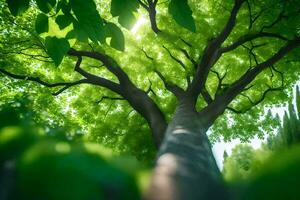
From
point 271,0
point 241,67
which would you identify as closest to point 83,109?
point 241,67

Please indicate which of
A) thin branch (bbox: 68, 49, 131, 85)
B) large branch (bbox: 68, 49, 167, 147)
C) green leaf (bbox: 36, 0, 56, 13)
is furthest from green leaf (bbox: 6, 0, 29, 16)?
thin branch (bbox: 68, 49, 131, 85)

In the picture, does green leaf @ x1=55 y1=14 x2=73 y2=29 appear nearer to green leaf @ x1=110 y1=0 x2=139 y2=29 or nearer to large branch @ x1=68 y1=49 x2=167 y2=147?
green leaf @ x1=110 y1=0 x2=139 y2=29

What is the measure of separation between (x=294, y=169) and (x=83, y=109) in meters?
15.2

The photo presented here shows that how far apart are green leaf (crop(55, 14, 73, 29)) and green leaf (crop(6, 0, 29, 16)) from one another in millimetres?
357

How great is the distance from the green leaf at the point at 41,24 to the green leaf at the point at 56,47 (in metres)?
0.06

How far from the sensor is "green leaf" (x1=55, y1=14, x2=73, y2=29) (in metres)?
2.12

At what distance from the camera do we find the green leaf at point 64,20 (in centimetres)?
212

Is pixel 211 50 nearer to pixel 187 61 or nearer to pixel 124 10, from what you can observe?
pixel 187 61

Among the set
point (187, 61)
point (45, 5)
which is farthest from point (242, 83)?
point (45, 5)

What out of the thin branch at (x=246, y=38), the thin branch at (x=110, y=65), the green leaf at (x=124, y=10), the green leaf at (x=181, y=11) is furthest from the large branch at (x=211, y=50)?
the green leaf at (x=124, y=10)

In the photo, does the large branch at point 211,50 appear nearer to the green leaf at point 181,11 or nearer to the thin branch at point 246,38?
the thin branch at point 246,38

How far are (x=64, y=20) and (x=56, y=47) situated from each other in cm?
19

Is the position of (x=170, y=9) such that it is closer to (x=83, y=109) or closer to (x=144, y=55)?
(x=144, y=55)

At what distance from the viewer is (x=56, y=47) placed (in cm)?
210
